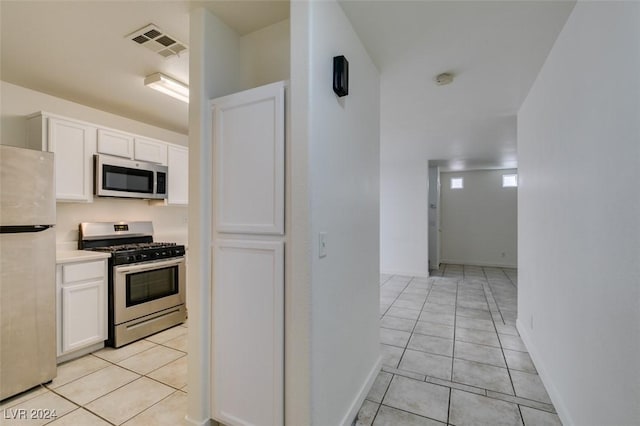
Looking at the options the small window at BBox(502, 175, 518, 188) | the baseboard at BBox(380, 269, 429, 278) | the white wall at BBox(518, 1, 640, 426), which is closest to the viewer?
the white wall at BBox(518, 1, 640, 426)

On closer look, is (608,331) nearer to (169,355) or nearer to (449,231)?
(169,355)

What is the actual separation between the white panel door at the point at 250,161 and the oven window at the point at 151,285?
188 centimetres

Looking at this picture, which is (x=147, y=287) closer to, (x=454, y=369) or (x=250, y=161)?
(x=250, y=161)

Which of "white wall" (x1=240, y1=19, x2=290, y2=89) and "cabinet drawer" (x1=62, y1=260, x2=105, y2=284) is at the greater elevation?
"white wall" (x1=240, y1=19, x2=290, y2=89)

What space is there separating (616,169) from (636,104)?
27cm

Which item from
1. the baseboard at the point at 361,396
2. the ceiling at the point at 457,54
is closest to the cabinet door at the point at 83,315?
the baseboard at the point at 361,396

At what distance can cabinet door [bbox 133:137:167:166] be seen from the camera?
3.42 metres

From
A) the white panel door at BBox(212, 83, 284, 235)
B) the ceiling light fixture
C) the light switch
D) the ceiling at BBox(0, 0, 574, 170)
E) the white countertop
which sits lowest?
the white countertop

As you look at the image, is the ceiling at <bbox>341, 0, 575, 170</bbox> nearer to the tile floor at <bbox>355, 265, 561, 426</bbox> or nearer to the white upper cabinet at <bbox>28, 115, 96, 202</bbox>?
the tile floor at <bbox>355, 265, 561, 426</bbox>

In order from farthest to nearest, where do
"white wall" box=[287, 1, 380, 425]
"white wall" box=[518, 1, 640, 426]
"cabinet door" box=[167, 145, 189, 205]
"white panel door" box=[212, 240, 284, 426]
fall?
"cabinet door" box=[167, 145, 189, 205] → "white panel door" box=[212, 240, 284, 426] → "white wall" box=[287, 1, 380, 425] → "white wall" box=[518, 1, 640, 426]

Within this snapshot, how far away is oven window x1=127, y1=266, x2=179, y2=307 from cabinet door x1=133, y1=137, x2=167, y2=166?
1.31 m

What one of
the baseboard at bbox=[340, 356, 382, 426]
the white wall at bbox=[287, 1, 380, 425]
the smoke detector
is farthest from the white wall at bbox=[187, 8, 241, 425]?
the smoke detector

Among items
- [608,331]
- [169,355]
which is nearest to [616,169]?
[608,331]

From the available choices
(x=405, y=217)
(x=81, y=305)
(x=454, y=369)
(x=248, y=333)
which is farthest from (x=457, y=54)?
(x=405, y=217)
